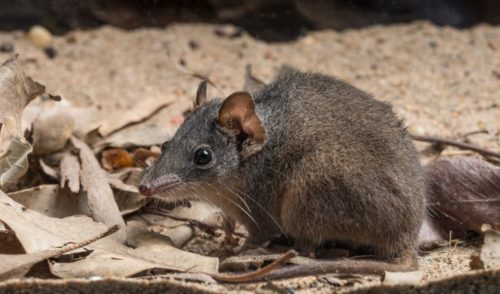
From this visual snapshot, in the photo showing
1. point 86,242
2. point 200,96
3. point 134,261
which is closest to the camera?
point 86,242

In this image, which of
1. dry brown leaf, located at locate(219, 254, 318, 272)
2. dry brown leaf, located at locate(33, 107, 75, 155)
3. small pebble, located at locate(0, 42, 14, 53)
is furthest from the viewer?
small pebble, located at locate(0, 42, 14, 53)

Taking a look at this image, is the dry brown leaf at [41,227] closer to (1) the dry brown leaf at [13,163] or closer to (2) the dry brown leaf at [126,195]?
(1) the dry brown leaf at [13,163]

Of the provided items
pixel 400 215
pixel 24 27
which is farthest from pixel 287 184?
pixel 24 27

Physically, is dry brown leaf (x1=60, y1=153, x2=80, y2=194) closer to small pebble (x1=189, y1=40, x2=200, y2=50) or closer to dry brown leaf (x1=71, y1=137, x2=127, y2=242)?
dry brown leaf (x1=71, y1=137, x2=127, y2=242)

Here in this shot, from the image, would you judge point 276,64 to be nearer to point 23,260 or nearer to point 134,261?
point 134,261

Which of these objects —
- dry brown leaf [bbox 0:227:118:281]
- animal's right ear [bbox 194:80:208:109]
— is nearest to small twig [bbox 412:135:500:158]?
animal's right ear [bbox 194:80:208:109]

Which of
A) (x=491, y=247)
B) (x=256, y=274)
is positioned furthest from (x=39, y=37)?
(x=491, y=247)
